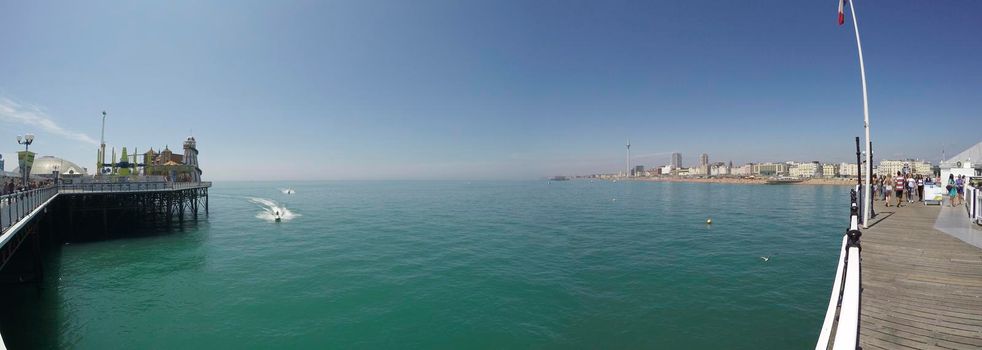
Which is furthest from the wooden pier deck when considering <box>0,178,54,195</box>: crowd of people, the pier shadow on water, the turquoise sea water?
<box>0,178,54,195</box>: crowd of people

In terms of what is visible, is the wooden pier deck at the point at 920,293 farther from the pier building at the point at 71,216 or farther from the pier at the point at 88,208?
the pier at the point at 88,208

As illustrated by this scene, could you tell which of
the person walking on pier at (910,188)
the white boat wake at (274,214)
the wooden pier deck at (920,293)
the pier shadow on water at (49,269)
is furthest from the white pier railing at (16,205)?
the person walking on pier at (910,188)

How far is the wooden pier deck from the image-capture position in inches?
207

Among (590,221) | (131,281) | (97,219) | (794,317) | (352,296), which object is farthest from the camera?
(590,221)

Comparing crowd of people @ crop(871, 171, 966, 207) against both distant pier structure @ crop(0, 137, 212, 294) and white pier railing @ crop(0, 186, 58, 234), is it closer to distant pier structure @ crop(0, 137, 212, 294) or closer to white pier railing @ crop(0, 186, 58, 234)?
distant pier structure @ crop(0, 137, 212, 294)

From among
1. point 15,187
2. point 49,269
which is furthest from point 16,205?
point 15,187

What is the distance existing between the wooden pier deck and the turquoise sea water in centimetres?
392

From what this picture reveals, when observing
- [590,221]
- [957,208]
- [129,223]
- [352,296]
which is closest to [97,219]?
[129,223]

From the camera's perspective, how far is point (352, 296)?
16688 millimetres

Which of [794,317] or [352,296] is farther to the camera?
[352,296]

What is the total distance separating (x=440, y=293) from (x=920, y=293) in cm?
1456

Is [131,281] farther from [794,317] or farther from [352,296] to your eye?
[794,317]

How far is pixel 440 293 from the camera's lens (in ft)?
55.8

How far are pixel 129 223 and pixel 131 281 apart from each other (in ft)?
85.9
